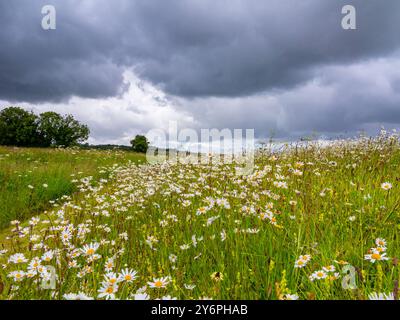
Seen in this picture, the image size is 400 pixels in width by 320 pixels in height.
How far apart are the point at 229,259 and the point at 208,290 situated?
906 millimetres

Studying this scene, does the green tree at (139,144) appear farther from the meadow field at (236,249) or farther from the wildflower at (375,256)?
the wildflower at (375,256)

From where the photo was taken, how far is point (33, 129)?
67938 millimetres

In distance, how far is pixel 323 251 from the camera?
3.14 m

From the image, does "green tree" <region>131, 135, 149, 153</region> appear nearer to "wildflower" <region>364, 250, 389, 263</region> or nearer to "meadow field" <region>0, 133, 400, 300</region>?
"meadow field" <region>0, 133, 400, 300</region>

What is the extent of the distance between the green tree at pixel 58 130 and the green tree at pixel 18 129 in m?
1.50

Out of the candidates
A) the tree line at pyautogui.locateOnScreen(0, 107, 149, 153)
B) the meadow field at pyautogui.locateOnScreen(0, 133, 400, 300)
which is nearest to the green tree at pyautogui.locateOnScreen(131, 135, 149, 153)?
the tree line at pyautogui.locateOnScreen(0, 107, 149, 153)

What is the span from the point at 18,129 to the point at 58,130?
7493 millimetres

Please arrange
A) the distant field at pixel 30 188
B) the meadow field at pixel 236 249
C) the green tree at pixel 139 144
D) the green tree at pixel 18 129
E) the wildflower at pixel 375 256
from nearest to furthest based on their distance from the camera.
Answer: the wildflower at pixel 375 256, the meadow field at pixel 236 249, the distant field at pixel 30 188, the green tree at pixel 18 129, the green tree at pixel 139 144

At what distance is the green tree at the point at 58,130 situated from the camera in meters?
68.3

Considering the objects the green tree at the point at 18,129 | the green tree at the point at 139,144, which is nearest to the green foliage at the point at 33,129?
the green tree at the point at 18,129

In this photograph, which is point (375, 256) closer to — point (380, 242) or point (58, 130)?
point (380, 242)

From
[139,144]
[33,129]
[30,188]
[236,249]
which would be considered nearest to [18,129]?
[33,129]
